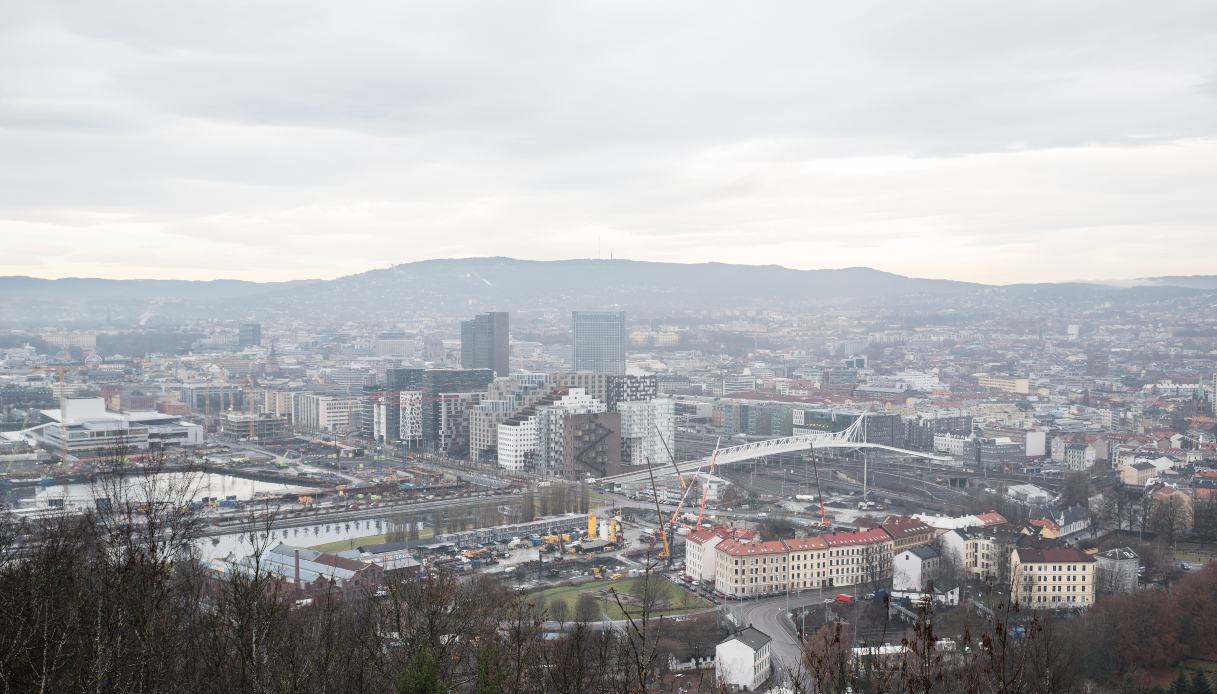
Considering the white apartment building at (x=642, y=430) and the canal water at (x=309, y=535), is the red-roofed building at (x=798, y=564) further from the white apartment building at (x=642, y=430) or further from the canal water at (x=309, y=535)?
the white apartment building at (x=642, y=430)

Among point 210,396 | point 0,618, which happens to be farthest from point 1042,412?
point 0,618

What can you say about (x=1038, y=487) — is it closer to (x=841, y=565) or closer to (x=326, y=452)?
(x=841, y=565)

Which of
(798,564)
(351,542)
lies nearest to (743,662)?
(798,564)

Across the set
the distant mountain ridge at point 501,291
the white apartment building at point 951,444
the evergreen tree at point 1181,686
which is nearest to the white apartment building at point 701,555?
the evergreen tree at point 1181,686

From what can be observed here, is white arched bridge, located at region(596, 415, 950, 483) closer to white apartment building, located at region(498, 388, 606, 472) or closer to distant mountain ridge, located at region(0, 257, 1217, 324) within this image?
white apartment building, located at region(498, 388, 606, 472)

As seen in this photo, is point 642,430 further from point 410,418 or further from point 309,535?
point 309,535

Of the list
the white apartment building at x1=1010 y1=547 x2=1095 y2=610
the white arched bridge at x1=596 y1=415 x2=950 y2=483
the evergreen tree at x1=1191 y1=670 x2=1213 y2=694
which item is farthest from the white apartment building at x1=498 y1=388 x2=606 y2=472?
the evergreen tree at x1=1191 y1=670 x2=1213 y2=694
